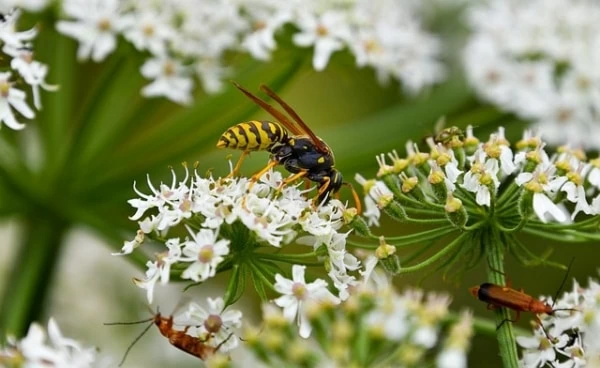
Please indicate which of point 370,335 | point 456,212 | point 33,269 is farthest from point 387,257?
point 33,269

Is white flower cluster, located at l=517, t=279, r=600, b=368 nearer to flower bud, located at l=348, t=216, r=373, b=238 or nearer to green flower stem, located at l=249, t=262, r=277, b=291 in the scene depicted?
flower bud, located at l=348, t=216, r=373, b=238

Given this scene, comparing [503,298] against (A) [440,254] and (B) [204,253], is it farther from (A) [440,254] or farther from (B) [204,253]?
(B) [204,253]

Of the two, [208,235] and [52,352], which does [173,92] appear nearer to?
[208,235]

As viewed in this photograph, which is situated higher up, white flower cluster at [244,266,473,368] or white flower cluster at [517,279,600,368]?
white flower cluster at [517,279,600,368]

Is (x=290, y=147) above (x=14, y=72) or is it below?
above

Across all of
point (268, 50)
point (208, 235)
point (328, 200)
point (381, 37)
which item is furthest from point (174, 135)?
point (208, 235)

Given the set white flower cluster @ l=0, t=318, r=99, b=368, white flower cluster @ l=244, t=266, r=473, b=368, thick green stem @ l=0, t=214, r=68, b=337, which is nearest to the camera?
white flower cluster @ l=244, t=266, r=473, b=368

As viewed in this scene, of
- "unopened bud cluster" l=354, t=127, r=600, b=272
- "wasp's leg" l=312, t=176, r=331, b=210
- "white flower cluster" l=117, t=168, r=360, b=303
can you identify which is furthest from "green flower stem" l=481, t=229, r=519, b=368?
"wasp's leg" l=312, t=176, r=331, b=210
